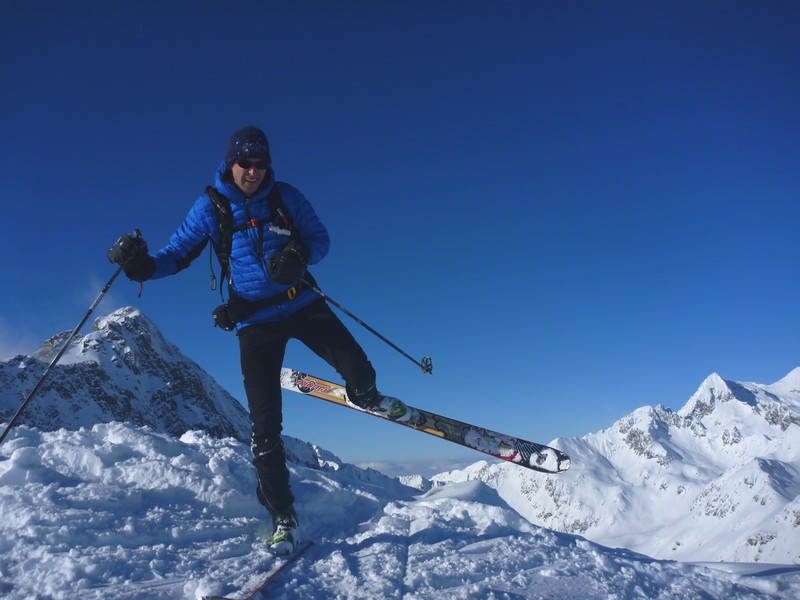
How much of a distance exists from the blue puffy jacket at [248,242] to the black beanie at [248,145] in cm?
20

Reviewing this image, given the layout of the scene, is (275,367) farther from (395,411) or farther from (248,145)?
(395,411)

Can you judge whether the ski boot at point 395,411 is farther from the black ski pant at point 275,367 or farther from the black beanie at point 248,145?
the black beanie at point 248,145

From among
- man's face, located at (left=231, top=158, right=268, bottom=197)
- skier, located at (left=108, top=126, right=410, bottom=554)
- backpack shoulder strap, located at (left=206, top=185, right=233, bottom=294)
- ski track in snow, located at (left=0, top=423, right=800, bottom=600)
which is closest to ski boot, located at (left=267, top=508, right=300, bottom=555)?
skier, located at (left=108, top=126, right=410, bottom=554)

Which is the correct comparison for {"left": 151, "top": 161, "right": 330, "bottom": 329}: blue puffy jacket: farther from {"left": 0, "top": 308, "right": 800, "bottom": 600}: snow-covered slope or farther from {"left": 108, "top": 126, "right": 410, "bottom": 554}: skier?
{"left": 0, "top": 308, "right": 800, "bottom": 600}: snow-covered slope

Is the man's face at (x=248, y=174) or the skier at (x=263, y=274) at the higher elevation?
the man's face at (x=248, y=174)

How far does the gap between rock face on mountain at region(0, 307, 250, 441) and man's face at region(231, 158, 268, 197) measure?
387 ft

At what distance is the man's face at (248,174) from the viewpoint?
5.54 m

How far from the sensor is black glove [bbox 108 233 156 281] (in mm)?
5504

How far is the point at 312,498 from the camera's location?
6645 millimetres

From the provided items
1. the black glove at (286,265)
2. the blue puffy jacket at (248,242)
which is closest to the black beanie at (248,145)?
the blue puffy jacket at (248,242)

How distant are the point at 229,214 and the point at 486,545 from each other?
4.70 m

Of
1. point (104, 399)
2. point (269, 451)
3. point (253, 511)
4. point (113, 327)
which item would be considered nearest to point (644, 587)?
point (269, 451)

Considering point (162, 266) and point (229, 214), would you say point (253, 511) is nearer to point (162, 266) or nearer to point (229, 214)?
point (162, 266)

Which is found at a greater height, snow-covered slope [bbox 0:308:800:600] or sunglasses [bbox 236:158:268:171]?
sunglasses [bbox 236:158:268:171]
